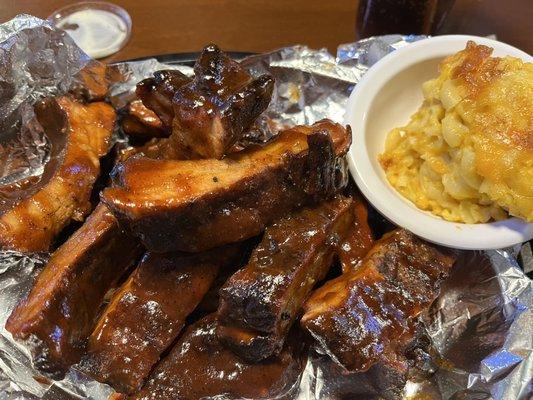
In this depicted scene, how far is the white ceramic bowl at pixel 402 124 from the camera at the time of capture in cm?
182

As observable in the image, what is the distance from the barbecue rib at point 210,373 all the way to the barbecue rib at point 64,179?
0.63 m

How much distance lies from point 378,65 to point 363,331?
1132mm

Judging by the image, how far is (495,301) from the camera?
1.99m

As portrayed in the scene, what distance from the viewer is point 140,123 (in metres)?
2.18

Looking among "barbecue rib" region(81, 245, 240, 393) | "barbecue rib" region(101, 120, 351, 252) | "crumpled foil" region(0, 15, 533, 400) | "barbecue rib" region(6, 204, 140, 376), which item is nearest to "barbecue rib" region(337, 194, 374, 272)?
"barbecue rib" region(101, 120, 351, 252)

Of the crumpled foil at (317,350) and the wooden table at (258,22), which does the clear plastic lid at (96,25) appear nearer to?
the wooden table at (258,22)

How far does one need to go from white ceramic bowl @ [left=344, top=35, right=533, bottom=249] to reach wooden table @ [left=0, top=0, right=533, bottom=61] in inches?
35.6

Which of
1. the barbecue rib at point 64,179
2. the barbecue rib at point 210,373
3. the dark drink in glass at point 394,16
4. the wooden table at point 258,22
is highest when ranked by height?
the dark drink in glass at point 394,16

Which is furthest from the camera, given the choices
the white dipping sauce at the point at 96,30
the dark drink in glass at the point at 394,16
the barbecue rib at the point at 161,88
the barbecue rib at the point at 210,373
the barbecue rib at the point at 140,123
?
the white dipping sauce at the point at 96,30

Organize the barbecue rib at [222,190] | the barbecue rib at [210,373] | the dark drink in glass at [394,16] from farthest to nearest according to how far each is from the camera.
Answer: the dark drink in glass at [394,16]
the barbecue rib at [210,373]
the barbecue rib at [222,190]

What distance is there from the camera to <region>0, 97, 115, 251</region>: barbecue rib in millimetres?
1807

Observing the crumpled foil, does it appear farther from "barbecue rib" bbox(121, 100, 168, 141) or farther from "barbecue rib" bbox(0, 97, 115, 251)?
"barbecue rib" bbox(121, 100, 168, 141)

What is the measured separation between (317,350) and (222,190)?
68cm

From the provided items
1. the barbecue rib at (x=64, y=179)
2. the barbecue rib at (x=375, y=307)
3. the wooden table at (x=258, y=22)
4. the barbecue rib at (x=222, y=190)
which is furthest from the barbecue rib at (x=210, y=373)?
the wooden table at (x=258, y=22)
